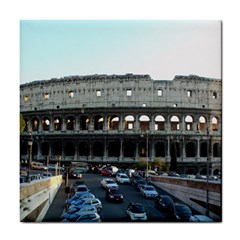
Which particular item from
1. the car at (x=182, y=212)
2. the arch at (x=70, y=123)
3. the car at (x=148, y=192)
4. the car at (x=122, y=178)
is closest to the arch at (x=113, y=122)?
the arch at (x=70, y=123)

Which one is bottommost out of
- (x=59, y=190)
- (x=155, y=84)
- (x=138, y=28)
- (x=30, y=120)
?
(x=59, y=190)

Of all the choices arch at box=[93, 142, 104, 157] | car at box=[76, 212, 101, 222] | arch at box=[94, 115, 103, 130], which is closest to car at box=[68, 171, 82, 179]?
arch at box=[93, 142, 104, 157]

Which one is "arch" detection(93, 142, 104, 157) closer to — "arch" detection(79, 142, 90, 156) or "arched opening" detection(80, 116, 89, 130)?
"arch" detection(79, 142, 90, 156)

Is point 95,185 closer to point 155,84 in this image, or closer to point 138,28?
point 155,84

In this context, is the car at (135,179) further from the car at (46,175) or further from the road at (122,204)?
the car at (46,175)

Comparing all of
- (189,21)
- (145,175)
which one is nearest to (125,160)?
(145,175)

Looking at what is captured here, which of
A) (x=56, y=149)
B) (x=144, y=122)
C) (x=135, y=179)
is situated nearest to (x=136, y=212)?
(x=135, y=179)
